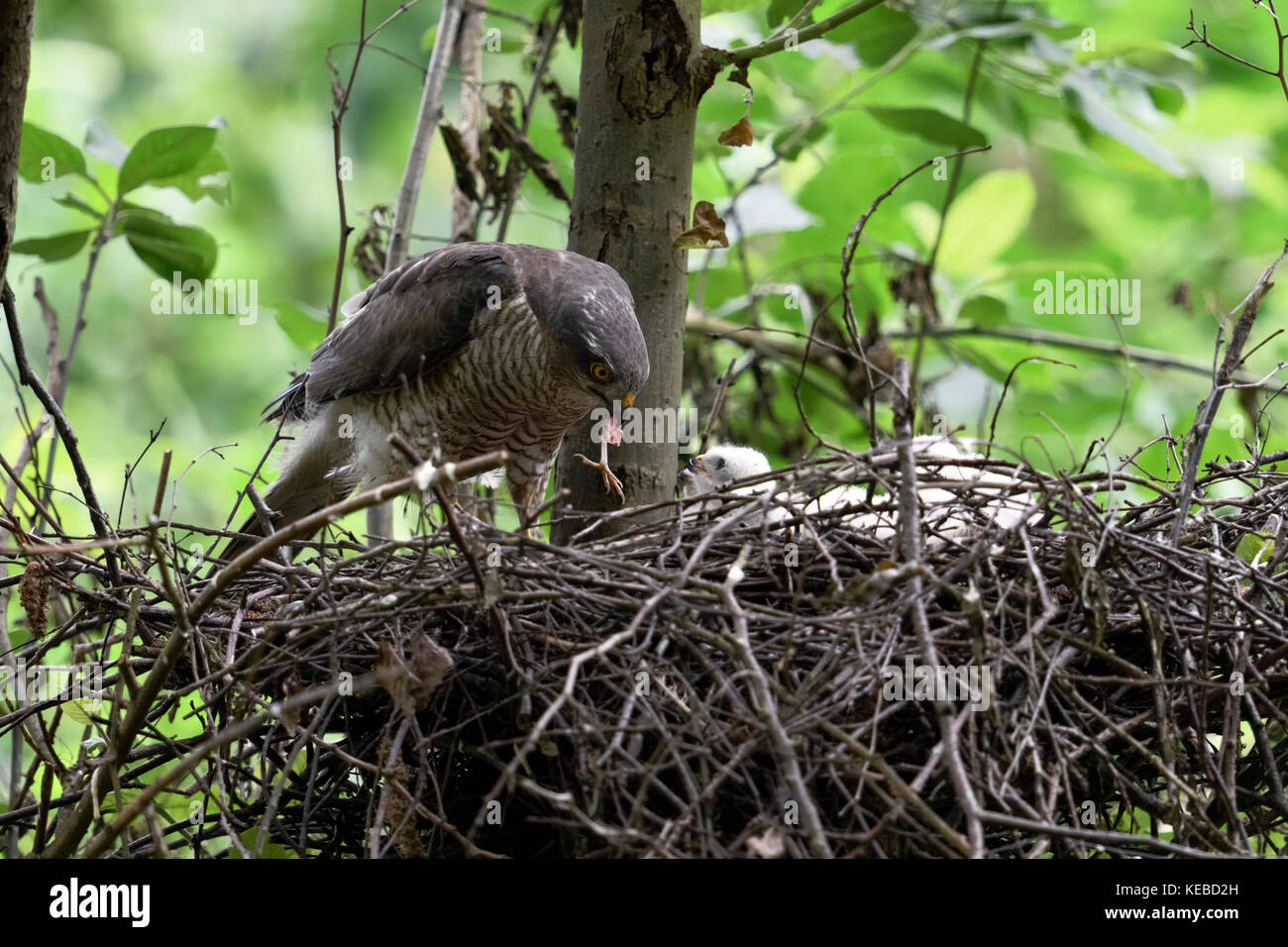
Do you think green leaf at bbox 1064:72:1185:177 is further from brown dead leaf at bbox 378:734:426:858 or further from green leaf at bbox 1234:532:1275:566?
brown dead leaf at bbox 378:734:426:858

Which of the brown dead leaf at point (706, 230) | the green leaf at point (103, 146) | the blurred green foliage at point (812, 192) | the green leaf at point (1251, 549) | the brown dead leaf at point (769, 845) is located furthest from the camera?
the blurred green foliage at point (812, 192)

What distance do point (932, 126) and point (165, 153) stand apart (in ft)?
8.08

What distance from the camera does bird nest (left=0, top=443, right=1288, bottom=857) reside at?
1.81 meters

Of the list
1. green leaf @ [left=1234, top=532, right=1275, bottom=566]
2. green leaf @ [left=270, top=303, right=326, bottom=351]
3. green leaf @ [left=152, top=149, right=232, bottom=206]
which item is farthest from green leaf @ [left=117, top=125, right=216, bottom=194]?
green leaf @ [left=1234, top=532, right=1275, bottom=566]

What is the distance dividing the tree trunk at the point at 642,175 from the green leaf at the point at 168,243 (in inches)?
47.3

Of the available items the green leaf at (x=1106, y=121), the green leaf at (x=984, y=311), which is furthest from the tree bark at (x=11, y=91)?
the green leaf at (x=984, y=311)

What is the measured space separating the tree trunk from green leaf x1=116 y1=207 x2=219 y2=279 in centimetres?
120

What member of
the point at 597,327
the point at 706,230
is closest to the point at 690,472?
the point at 597,327

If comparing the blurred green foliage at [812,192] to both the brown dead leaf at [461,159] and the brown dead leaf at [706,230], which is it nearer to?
the brown dead leaf at [461,159]

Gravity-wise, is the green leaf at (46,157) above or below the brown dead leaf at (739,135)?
above

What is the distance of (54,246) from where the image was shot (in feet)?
11.8

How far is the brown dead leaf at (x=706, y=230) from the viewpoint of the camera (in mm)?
3061

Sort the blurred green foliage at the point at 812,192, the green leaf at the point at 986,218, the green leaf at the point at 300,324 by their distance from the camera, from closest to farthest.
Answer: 1. the blurred green foliage at the point at 812,192
2. the green leaf at the point at 300,324
3. the green leaf at the point at 986,218

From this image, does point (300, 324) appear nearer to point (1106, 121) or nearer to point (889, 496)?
point (889, 496)
